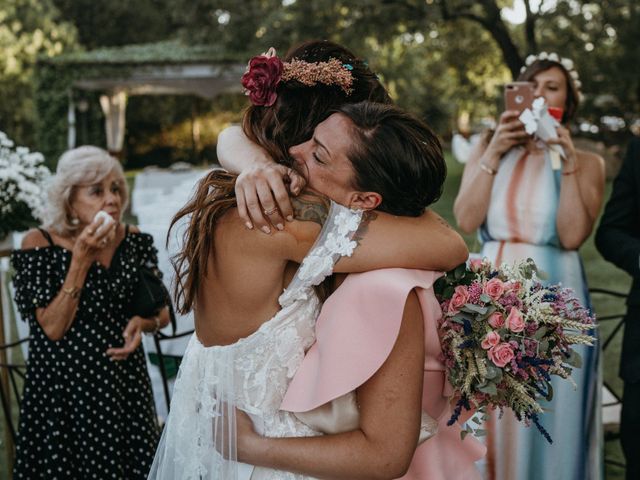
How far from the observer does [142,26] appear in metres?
31.6

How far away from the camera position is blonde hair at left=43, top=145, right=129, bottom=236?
3012mm

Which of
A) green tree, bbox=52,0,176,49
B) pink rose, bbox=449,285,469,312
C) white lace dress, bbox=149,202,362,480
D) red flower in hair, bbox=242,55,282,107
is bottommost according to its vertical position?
white lace dress, bbox=149,202,362,480

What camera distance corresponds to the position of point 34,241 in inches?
117

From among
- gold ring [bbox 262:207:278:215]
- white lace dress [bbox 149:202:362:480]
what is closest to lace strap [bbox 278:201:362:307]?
white lace dress [bbox 149:202:362:480]

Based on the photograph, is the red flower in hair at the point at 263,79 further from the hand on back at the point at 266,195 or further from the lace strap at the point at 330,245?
the lace strap at the point at 330,245

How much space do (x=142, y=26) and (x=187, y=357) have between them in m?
32.6

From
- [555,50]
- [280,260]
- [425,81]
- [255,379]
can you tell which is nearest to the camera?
[280,260]

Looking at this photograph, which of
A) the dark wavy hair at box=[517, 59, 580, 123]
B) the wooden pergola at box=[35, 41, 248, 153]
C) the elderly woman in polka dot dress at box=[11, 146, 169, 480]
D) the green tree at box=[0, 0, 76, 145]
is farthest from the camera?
the green tree at box=[0, 0, 76, 145]

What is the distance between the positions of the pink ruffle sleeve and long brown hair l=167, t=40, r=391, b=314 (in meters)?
0.33

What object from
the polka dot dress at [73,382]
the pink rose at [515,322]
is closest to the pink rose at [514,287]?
the pink rose at [515,322]

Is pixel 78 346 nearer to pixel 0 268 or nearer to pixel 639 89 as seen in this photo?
pixel 0 268

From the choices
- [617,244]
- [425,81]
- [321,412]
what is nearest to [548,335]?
[321,412]

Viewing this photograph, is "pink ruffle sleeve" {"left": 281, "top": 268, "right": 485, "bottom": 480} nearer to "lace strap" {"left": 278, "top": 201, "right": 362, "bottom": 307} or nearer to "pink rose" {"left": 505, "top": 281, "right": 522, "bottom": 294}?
"lace strap" {"left": 278, "top": 201, "right": 362, "bottom": 307}

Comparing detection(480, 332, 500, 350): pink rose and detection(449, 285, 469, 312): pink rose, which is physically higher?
detection(449, 285, 469, 312): pink rose
